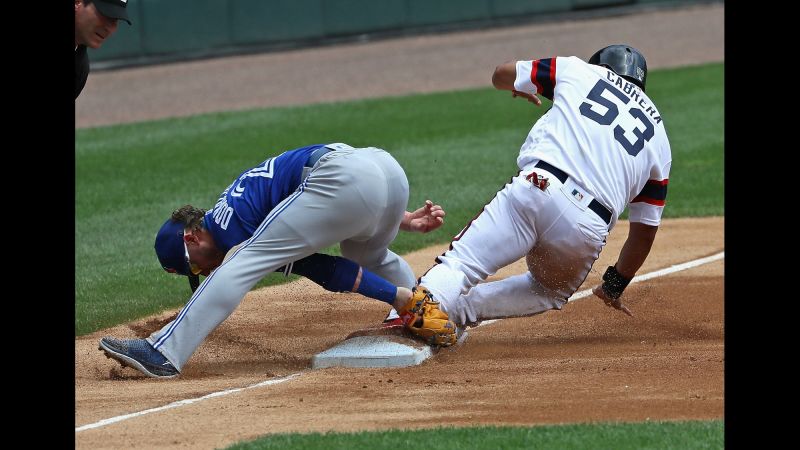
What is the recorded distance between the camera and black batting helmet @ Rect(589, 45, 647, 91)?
601 centimetres

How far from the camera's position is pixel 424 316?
18.5 feet

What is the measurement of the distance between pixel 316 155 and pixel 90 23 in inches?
46.9

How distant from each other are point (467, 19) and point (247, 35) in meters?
3.56

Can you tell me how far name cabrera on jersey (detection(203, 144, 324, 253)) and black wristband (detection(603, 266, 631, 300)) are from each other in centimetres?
155

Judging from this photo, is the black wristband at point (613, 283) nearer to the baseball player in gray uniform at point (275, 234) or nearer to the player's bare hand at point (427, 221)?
the player's bare hand at point (427, 221)

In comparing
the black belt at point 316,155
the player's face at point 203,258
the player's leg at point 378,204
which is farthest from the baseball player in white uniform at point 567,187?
the player's face at point 203,258

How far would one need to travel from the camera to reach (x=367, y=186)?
17.7 ft

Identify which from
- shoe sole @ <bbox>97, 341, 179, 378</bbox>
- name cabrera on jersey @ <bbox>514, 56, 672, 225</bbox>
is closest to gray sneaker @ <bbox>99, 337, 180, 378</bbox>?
shoe sole @ <bbox>97, 341, 179, 378</bbox>

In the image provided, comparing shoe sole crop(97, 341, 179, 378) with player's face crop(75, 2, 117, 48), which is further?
player's face crop(75, 2, 117, 48)

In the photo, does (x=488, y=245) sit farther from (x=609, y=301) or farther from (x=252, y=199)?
(x=252, y=199)

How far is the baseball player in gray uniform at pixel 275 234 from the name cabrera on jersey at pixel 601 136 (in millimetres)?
716

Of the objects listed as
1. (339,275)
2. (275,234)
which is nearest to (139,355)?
(275,234)

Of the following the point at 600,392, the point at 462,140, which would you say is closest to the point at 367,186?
the point at 600,392

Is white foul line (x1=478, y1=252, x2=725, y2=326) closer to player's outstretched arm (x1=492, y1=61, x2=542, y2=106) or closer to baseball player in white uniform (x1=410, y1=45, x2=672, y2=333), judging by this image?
baseball player in white uniform (x1=410, y1=45, x2=672, y2=333)
